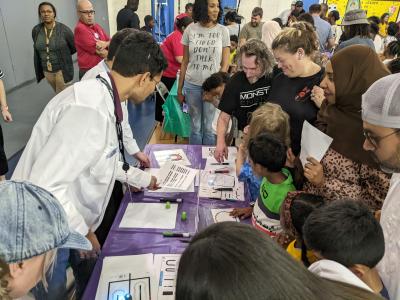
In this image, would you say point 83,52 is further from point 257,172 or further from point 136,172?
point 257,172

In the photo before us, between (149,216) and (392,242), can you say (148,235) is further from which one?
(392,242)

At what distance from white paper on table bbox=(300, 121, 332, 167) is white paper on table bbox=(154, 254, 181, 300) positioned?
0.75 meters

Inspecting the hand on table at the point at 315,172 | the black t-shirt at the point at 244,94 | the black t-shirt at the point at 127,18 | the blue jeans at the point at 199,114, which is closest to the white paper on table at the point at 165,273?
the hand on table at the point at 315,172

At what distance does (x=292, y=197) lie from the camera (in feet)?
4.27

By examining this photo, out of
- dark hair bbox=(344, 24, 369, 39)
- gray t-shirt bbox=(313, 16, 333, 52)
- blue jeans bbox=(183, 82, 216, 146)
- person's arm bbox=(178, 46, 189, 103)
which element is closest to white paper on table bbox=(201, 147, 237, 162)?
blue jeans bbox=(183, 82, 216, 146)

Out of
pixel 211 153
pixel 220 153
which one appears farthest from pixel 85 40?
pixel 220 153

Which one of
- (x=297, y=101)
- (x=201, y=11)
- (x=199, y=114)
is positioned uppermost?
(x=201, y=11)

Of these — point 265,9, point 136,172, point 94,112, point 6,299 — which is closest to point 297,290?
point 6,299

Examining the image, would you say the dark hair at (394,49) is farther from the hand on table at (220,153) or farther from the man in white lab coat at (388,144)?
the man in white lab coat at (388,144)

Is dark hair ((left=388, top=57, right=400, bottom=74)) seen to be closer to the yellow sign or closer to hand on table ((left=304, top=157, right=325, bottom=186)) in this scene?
hand on table ((left=304, top=157, right=325, bottom=186))

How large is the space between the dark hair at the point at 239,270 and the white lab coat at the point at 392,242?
67 cm

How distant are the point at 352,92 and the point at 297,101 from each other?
1.50 feet

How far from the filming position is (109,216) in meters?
1.81

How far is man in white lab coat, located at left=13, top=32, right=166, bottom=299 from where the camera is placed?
3.47 feet
